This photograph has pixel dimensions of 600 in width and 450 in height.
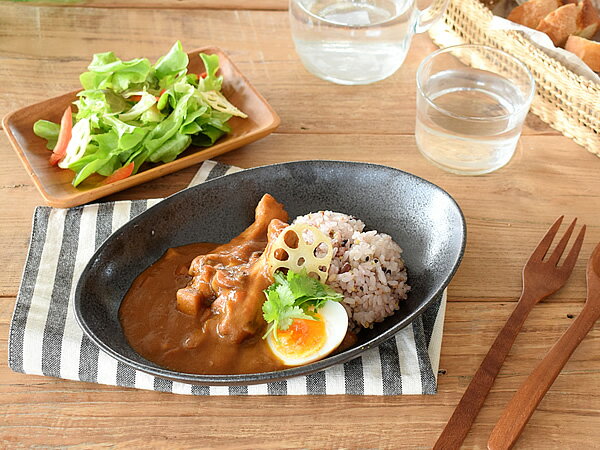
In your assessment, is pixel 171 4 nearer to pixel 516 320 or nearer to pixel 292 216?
pixel 292 216

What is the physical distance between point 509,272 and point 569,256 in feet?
0.55

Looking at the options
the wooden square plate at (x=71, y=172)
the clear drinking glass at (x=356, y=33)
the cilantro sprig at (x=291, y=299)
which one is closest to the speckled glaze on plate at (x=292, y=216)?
the cilantro sprig at (x=291, y=299)

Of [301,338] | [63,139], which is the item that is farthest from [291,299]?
[63,139]

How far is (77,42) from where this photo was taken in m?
2.86

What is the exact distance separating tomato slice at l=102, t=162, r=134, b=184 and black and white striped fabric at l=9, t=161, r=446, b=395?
1.02ft

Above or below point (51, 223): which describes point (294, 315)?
above

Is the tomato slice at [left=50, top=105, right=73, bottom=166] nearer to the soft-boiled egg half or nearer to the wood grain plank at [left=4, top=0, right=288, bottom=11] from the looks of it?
the wood grain plank at [left=4, top=0, right=288, bottom=11]

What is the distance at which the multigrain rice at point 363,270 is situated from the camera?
1760 mm

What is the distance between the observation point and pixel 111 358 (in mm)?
1730

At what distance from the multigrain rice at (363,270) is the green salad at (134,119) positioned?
2.02 ft

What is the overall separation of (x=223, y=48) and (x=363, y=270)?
1446 mm

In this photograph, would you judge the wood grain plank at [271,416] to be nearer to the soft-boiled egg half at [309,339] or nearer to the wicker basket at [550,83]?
the soft-boiled egg half at [309,339]

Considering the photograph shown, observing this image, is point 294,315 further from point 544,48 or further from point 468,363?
point 544,48

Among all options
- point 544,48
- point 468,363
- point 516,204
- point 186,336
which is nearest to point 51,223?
point 186,336
